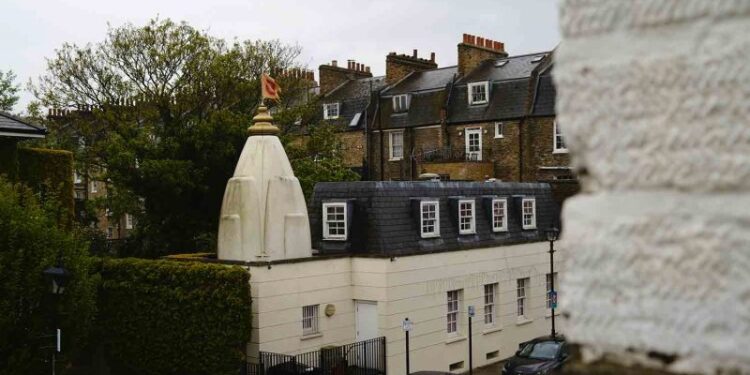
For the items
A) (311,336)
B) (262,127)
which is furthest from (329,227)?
(262,127)

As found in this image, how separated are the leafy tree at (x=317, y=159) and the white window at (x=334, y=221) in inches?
416

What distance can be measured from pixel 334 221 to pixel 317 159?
53.5 feet

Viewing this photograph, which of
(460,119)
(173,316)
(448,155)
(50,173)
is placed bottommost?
(173,316)

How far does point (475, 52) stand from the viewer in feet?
167

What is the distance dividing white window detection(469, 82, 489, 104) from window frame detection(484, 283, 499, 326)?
2048 centimetres

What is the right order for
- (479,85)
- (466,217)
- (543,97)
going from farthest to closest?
(479,85) → (543,97) → (466,217)

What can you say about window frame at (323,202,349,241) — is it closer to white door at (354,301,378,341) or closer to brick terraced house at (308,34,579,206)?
white door at (354,301,378,341)

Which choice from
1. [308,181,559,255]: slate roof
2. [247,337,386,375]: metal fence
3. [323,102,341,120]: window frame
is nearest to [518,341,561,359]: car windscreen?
[308,181,559,255]: slate roof

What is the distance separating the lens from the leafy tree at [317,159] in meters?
37.0

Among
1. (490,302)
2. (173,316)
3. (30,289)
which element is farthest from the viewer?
(490,302)

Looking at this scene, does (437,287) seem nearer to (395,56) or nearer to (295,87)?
(295,87)

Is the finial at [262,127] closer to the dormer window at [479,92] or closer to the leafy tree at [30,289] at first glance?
the leafy tree at [30,289]

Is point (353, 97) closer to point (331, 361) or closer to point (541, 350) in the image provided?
point (541, 350)

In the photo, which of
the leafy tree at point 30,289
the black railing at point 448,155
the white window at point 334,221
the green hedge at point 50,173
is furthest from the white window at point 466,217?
the black railing at point 448,155
